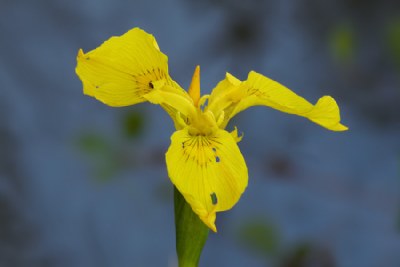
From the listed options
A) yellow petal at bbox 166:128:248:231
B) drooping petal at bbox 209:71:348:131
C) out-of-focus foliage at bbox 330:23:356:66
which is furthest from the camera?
out-of-focus foliage at bbox 330:23:356:66

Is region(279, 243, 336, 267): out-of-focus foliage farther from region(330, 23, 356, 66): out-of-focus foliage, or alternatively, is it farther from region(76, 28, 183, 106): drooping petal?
region(76, 28, 183, 106): drooping petal

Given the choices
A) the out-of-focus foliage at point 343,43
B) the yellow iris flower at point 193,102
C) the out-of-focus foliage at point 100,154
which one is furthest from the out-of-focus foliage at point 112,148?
the yellow iris flower at point 193,102

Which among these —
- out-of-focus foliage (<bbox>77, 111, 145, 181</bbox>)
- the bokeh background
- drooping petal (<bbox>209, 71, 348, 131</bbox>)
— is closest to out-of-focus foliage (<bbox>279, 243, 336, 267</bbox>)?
the bokeh background

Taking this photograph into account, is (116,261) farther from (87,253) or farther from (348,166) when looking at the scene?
(348,166)

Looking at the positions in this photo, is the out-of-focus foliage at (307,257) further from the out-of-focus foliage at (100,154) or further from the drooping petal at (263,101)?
the drooping petal at (263,101)

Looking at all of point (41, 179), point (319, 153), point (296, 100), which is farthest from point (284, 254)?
point (296, 100)

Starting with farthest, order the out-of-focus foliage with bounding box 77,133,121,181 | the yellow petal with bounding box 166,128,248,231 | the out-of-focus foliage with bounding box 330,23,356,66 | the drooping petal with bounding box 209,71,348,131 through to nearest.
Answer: the out-of-focus foliage with bounding box 330,23,356,66 → the out-of-focus foliage with bounding box 77,133,121,181 → the drooping petal with bounding box 209,71,348,131 → the yellow petal with bounding box 166,128,248,231

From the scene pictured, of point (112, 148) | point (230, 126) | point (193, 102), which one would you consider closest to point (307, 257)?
point (230, 126)
